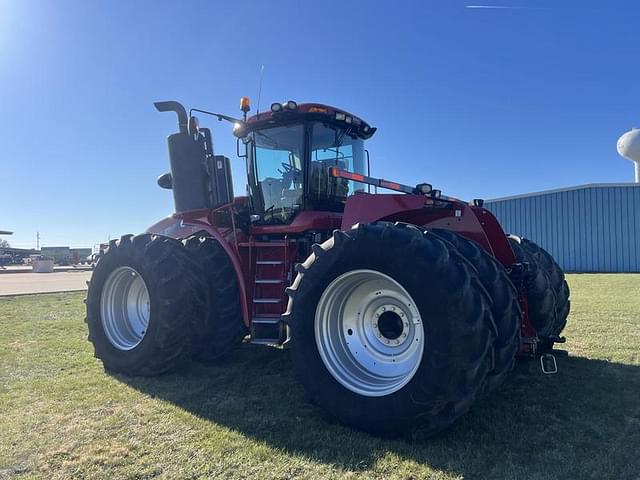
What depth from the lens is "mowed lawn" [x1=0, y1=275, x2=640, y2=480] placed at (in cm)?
318

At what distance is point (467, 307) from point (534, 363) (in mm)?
2960

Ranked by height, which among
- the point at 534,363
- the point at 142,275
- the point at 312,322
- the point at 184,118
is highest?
the point at 184,118

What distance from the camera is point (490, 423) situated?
379 cm

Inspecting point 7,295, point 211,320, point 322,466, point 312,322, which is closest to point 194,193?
point 211,320

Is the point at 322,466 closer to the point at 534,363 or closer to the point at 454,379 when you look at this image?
the point at 454,379

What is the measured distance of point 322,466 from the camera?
10.4ft

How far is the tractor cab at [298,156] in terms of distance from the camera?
18.9 ft

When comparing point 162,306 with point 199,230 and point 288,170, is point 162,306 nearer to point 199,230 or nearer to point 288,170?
point 199,230

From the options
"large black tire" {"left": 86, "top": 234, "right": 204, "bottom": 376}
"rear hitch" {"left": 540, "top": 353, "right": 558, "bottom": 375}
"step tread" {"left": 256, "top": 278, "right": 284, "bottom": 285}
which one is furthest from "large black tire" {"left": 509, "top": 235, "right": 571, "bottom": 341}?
"large black tire" {"left": 86, "top": 234, "right": 204, "bottom": 376}

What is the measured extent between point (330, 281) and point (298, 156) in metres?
2.26

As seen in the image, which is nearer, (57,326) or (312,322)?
(312,322)

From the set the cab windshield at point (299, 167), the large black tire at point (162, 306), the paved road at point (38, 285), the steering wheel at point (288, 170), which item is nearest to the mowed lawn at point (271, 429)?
the large black tire at point (162, 306)

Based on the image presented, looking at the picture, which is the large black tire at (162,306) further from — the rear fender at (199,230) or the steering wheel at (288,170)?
the steering wheel at (288,170)

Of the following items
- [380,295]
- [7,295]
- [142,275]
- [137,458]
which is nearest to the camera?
[137,458]
